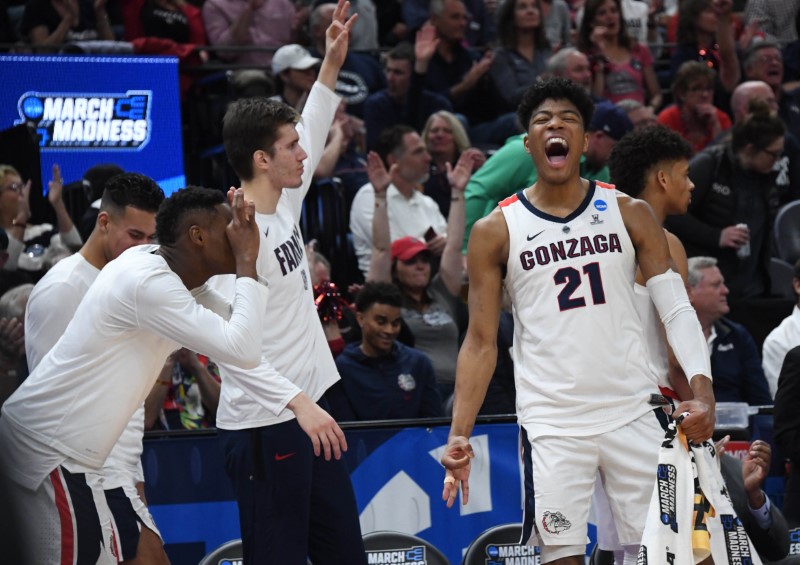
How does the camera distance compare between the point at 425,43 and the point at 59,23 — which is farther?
the point at 425,43

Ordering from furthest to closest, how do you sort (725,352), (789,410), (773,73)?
(773,73) → (725,352) → (789,410)

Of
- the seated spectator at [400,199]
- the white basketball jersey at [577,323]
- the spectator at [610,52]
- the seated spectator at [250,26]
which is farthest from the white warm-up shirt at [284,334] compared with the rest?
the spectator at [610,52]

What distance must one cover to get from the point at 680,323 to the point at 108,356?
2236mm

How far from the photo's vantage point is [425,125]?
10633mm

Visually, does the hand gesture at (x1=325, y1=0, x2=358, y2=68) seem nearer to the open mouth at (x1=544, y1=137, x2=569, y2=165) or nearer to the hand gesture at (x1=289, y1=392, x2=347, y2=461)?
the open mouth at (x1=544, y1=137, x2=569, y2=165)

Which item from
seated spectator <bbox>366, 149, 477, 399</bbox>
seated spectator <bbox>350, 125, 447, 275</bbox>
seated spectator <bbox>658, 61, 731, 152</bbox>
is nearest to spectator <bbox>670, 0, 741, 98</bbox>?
seated spectator <bbox>658, 61, 731, 152</bbox>

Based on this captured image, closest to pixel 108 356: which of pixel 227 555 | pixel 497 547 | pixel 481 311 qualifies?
pixel 481 311

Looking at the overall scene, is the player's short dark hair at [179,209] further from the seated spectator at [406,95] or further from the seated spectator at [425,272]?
the seated spectator at [406,95]

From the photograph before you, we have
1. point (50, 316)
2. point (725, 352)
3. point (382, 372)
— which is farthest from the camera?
point (725, 352)

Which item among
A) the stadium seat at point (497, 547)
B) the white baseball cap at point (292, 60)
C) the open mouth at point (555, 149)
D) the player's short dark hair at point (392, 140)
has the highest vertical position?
the white baseball cap at point (292, 60)

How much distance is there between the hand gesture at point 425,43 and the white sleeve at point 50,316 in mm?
6255

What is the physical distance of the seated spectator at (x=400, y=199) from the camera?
30.7 ft

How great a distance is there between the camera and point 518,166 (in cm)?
865

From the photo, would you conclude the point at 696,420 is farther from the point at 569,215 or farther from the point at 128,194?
the point at 128,194
